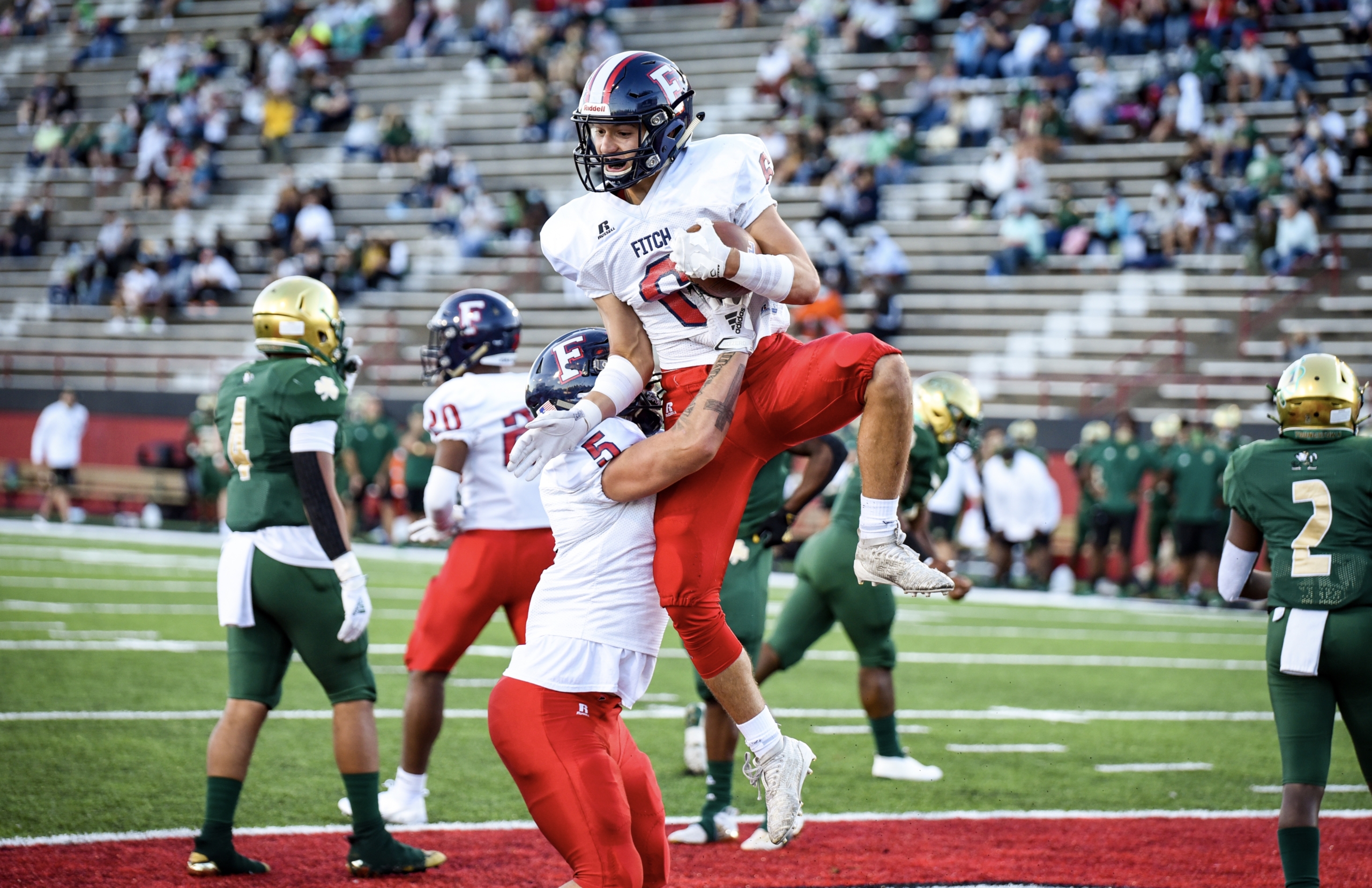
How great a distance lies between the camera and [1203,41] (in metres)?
20.2

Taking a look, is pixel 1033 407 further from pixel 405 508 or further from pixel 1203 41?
pixel 405 508

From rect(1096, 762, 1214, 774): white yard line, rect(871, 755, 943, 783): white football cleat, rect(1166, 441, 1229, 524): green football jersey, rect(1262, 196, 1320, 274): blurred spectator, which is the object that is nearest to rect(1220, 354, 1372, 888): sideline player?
rect(871, 755, 943, 783): white football cleat

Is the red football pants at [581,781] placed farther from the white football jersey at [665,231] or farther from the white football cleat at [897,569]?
the white football jersey at [665,231]

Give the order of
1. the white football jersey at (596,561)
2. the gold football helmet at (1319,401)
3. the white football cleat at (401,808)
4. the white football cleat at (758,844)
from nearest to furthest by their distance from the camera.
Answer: the white football jersey at (596,561) < the gold football helmet at (1319,401) < the white football cleat at (758,844) < the white football cleat at (401,808)

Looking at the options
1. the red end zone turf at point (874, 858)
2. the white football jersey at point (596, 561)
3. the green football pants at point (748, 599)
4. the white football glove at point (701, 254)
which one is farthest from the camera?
the green football pants at point (748, 599)

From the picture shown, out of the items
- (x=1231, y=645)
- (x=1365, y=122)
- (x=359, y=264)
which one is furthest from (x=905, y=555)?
(x=359, y=264)

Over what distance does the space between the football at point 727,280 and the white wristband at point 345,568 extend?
1.51 m

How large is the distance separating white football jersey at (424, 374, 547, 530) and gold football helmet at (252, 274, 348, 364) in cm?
76

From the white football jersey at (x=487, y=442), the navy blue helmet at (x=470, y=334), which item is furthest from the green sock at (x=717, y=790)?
the navy blue helmet at (x=470, y=334)

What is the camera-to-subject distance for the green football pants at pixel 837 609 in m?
6.53

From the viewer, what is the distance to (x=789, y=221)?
870 inches

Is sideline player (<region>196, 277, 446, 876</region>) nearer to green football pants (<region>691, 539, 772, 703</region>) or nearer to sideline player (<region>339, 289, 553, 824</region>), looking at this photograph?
sideline player (<region>339, 289, 553, 824</region>)

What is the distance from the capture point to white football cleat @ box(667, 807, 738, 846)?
5.38m

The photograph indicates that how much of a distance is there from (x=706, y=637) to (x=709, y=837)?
172 centimetres
